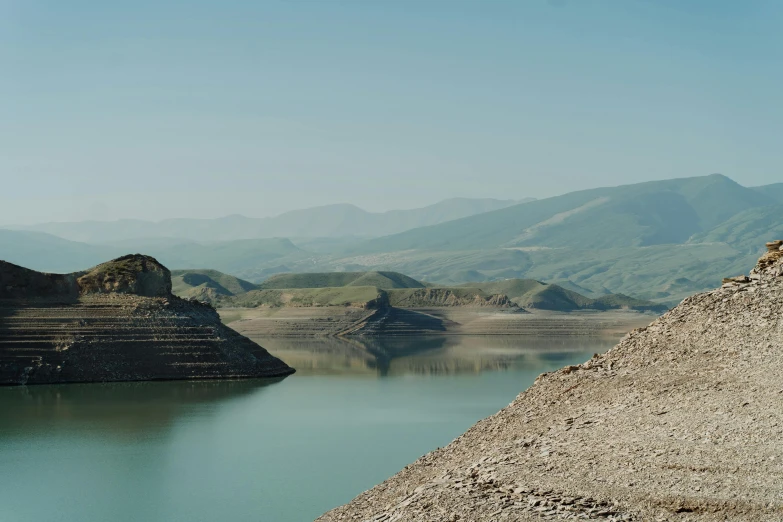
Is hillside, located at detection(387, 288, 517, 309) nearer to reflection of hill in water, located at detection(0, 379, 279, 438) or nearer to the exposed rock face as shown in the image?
the exposed rock face

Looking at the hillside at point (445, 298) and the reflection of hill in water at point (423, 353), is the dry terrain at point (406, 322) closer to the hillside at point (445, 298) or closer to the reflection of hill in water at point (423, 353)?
the hillside at point (445, 298)

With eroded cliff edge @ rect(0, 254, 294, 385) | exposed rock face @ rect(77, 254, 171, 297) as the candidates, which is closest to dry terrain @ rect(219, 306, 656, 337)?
exposed rock face @ rect(77, 254, 171, 297)

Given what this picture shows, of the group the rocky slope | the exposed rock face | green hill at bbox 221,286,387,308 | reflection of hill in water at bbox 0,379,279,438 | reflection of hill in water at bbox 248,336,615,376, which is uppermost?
the exposed rock face

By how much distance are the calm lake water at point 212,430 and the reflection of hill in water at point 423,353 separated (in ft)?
1.44

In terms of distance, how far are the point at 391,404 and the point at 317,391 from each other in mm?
7435

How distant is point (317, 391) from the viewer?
52625 mm

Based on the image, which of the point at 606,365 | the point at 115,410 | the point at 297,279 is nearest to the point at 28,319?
the point at 115,410

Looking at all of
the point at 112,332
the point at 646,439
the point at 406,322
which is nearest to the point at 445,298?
the point at 406,322

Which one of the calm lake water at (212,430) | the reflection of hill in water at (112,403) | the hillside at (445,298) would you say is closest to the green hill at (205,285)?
the hillside at (445,298)

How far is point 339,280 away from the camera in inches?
6683

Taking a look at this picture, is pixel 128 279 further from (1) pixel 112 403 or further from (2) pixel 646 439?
(2) pixel 646 439

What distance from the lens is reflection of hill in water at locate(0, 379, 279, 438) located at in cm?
3912

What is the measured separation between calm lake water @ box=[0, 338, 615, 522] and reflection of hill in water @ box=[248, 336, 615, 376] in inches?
17.3

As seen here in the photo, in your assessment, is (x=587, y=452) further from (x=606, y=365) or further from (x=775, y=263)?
(x=775, y=263)
